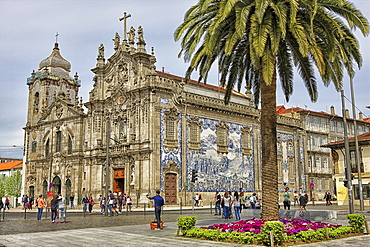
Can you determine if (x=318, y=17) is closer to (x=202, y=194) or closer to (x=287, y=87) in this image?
(x=287, y=87)

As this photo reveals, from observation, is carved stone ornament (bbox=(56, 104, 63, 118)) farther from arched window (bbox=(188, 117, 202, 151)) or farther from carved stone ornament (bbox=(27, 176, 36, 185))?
arched window (bbox=(188, 117, 202, 151))

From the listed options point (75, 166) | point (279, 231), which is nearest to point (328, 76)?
point (279, 231)

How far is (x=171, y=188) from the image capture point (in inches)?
1561

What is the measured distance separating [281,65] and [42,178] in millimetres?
41060

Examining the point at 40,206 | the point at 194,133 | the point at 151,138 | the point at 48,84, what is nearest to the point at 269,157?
the point at 40,206

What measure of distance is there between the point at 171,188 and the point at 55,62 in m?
31.2

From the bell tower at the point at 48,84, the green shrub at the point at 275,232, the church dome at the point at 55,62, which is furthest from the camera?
the church dome at the point at 55,62

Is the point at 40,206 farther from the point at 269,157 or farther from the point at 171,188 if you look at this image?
the point at 171,188

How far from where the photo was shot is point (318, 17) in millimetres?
15406

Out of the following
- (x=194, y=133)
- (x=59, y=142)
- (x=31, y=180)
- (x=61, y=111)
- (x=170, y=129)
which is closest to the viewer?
(x=170, y=129)

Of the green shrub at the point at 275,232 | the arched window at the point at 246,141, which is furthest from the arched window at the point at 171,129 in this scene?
the green shrub at the point at 275,232

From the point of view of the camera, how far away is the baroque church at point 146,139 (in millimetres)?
39844

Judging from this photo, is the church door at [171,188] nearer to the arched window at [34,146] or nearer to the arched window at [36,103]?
the arched window at [34,146]

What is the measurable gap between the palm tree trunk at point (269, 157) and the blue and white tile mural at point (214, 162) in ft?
81.1
